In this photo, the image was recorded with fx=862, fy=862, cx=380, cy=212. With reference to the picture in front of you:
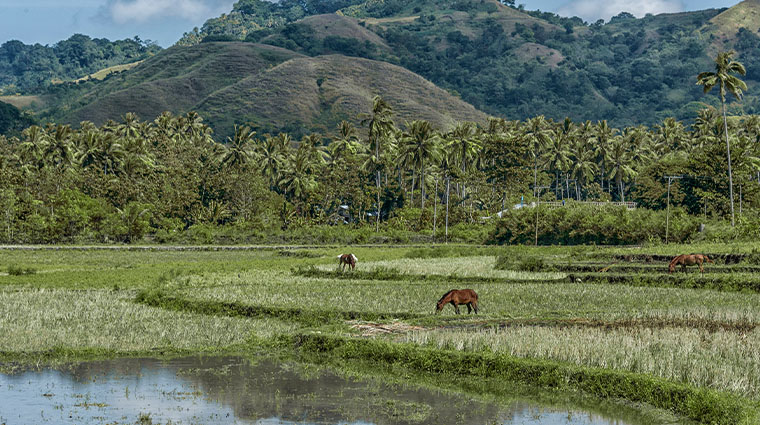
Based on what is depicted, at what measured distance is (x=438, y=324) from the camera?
2273cm

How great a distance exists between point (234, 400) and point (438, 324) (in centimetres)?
838

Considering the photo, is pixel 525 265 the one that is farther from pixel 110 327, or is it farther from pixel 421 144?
pixel 421 144

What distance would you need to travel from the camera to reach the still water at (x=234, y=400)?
14.1m

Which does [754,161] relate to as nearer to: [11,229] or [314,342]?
[11,229]

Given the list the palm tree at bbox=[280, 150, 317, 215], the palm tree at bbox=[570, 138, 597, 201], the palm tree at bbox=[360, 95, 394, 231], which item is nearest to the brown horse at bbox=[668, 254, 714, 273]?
the palm tree at bbox=[360, 95, 394, 231]

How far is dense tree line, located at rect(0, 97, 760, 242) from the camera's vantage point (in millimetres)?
78750

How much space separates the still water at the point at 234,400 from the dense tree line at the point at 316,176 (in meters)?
60.9

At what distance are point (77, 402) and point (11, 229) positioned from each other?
67.1 m

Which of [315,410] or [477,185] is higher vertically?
[477,185]

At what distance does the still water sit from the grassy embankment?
1496mm

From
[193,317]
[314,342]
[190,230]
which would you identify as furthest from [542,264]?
[190,230]

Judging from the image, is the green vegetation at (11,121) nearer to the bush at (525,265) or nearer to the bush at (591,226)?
the bush at (591,226)

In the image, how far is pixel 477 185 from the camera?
105312 millimetres

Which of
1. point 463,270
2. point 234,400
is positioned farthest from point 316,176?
point 234,400
